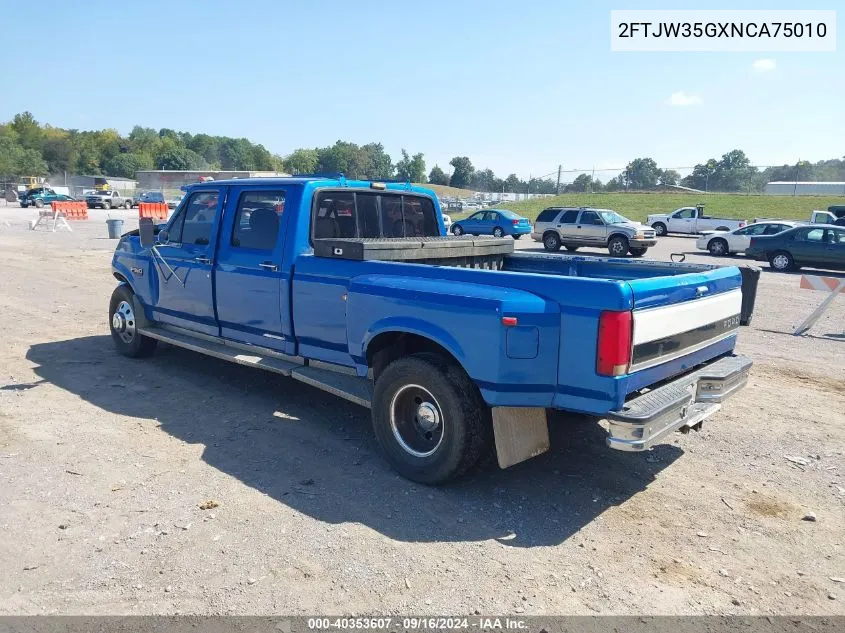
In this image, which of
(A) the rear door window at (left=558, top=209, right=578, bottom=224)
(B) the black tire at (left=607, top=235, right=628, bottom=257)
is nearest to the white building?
(A) the rear door window at (left=558, top=209, right=578, bottom=224)

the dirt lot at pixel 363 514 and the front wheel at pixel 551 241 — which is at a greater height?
the front wheel at pixel 551 241

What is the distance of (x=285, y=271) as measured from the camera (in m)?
5.29

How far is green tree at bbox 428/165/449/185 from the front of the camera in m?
102

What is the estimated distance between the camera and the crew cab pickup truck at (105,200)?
56750 millimetres

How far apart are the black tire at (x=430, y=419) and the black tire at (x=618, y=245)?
68.8 feet

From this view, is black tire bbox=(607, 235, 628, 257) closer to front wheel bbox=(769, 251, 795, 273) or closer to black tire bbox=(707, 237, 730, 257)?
black tire bbox=(707, 237, 730, 257)

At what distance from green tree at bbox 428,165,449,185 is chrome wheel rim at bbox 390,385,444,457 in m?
97.2

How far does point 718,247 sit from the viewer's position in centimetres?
2464

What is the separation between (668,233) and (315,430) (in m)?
36.1

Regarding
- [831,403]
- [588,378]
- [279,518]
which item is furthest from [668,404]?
[831,403]

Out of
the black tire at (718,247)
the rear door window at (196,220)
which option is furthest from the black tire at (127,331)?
the black tire at (718,247)

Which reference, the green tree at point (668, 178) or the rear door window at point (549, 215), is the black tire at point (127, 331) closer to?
the rear door window at point (549, 215)

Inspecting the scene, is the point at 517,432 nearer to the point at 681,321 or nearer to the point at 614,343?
the point at 614,343

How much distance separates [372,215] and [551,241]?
68.2 ft
